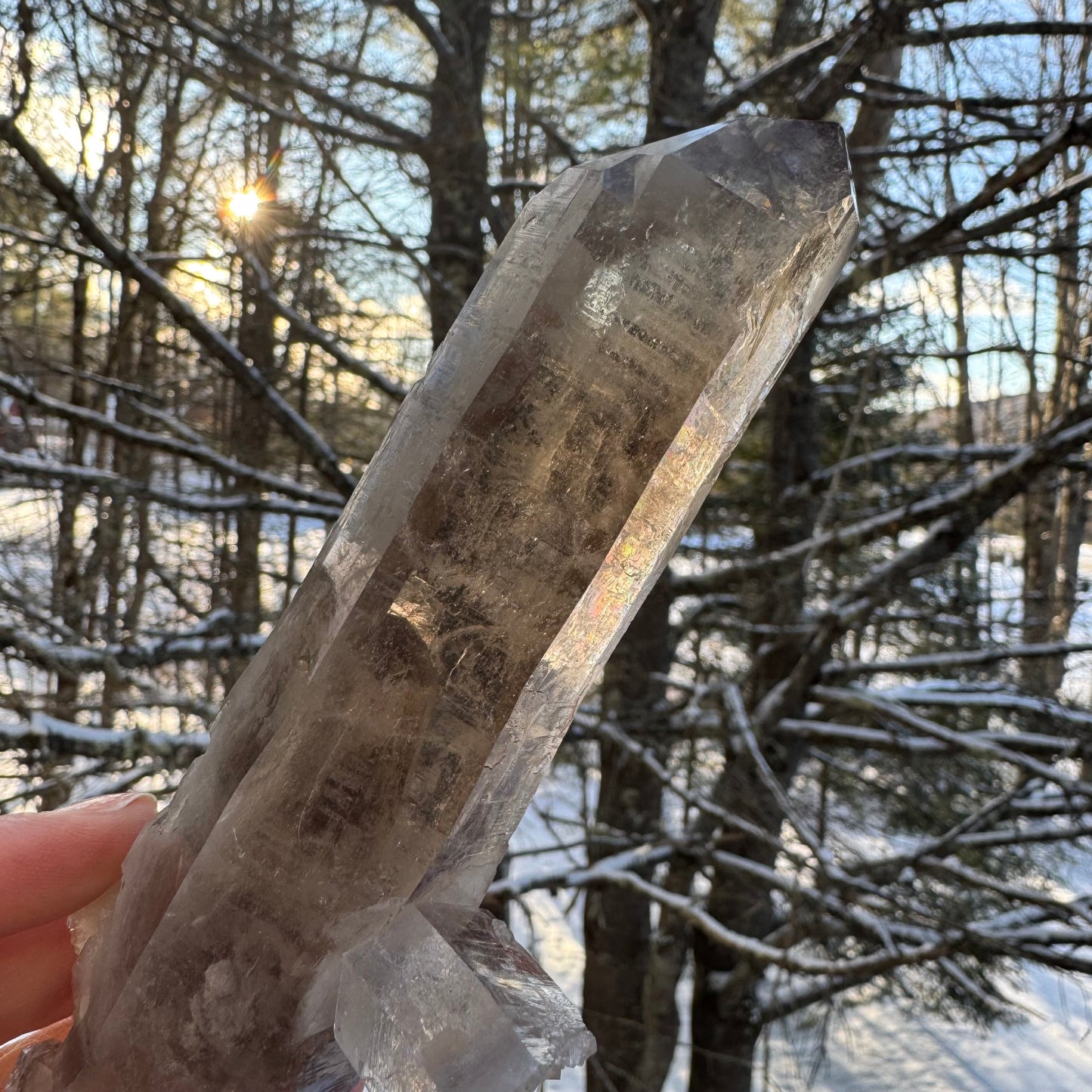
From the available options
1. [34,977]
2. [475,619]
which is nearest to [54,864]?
[34,977]

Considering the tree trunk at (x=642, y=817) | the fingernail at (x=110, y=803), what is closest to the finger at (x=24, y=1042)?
the fingernail at (x=110, y=803)

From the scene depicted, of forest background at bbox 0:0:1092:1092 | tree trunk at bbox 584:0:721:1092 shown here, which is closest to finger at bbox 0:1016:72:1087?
forest background at bbox 0:0:1092:1092

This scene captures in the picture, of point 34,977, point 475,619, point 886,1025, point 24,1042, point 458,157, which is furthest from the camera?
point 886,1025

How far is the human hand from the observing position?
4.17 ft

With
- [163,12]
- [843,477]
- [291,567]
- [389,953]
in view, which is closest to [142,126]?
[163,12]

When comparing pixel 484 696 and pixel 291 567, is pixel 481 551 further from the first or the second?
pixel 291 567

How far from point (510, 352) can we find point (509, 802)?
1.63ft

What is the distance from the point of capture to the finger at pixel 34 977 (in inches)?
53.6

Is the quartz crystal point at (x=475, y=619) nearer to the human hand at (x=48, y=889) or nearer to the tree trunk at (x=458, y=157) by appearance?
the human hand at (x=48, y=889)

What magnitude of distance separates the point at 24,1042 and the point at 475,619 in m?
0.86

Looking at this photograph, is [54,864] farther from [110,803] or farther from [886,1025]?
[886,1025]

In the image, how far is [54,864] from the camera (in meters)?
1.26

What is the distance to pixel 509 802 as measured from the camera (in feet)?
3.41

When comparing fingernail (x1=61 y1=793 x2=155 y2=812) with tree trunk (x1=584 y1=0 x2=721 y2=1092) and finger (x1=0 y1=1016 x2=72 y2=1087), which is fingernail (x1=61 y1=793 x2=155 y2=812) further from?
tree trunk (x1=584 y1=0 x2=721 y2=1092)
